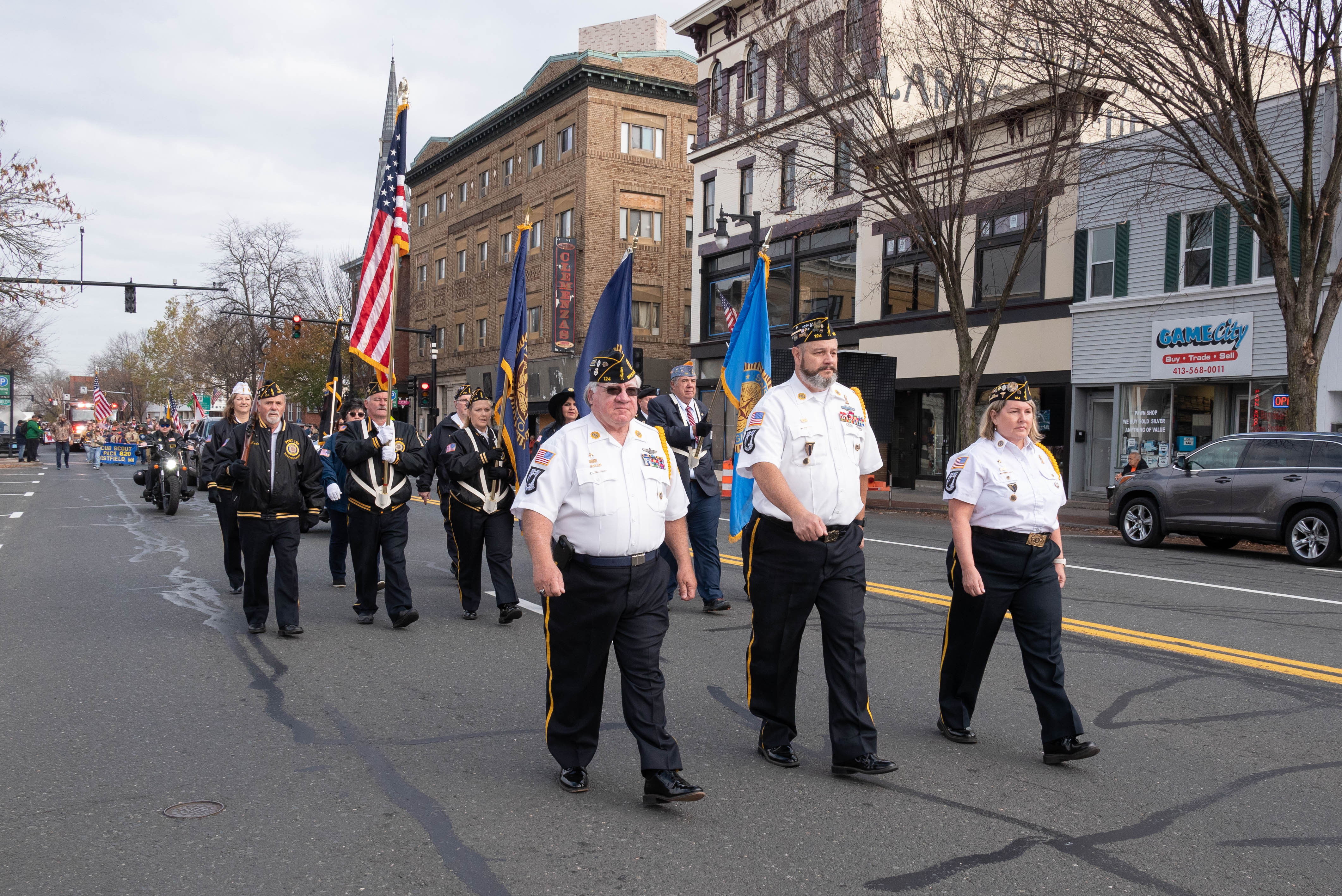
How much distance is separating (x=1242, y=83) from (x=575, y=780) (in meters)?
16.0

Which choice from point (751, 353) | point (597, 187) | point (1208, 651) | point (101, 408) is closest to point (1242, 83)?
point (751, 353)

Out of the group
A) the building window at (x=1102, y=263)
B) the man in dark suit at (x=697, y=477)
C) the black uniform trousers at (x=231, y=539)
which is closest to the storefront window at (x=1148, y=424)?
the building window at (x=1102, y=263)

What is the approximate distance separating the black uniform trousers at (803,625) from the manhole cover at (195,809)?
2.34 meters

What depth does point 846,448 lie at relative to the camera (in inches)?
191

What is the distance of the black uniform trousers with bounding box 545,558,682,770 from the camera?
4391 millimetres

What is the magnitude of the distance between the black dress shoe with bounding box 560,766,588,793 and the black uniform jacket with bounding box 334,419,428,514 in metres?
4.04

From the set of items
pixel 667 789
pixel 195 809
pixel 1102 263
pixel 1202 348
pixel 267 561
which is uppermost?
pixel 1102 263

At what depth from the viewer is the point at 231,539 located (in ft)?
32.1

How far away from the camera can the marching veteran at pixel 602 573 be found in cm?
438

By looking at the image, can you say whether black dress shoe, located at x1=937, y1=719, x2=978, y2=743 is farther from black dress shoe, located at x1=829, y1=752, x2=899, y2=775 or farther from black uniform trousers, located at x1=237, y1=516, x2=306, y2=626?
black uniform trousers, located at x1=237, y1=516, x2=306, y2=626

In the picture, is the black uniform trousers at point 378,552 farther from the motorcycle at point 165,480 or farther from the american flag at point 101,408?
the american flag at point 101,408

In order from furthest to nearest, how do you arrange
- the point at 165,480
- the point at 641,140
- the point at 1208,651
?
the point at 641,140, the point at 165,480, the point at 1208,651

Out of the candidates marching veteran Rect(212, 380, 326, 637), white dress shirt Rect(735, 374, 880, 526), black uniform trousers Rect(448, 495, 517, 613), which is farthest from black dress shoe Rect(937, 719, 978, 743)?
marching veteran Rect(212, 380, 326, 637)

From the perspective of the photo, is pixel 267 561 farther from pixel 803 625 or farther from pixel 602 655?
pixel 803 625
